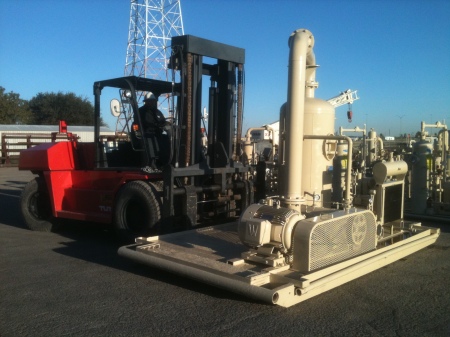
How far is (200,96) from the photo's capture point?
8.08m

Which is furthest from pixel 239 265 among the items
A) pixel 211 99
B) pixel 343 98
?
pixel 343 98

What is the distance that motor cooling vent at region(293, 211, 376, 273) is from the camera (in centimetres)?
500

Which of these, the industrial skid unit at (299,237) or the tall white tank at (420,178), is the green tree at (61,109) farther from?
the industrial skid unit at (299,237)

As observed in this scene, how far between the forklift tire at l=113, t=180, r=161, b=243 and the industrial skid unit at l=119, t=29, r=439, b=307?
0.73 meters

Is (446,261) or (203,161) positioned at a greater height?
(203,161)

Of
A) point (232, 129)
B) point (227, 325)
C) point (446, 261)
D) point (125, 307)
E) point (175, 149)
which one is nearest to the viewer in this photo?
point (227, 325)

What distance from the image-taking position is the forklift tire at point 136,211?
23.7 ft

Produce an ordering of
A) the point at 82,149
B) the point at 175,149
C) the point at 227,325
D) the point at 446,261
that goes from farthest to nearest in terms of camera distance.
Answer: the point at 82,149 < the point at 175,149 < the point at 446,261 < the point at 227,325

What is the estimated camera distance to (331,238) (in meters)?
5.27

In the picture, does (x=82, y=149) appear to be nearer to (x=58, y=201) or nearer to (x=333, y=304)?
(x=58, y=201)

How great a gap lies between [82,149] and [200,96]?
270 centimetres

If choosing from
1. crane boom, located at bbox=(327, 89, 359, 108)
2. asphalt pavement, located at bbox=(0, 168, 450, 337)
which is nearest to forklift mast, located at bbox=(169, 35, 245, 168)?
asphalt pavement, located at bbox=(0, 168, 450, 337)

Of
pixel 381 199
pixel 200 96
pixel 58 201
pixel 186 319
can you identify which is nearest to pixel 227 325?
pixel 186 319

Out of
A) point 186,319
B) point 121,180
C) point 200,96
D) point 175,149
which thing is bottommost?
point 186,319
